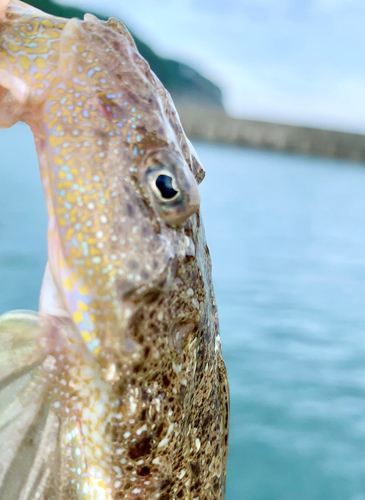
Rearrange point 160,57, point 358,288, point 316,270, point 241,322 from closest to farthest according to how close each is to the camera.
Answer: point 241,322 → point 358,288 → point 316,270 → point 160,57

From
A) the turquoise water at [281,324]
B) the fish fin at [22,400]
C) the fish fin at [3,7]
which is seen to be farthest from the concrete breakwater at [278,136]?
the fish fin at [22,400]

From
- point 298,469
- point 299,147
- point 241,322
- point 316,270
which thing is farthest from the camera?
point 299,147

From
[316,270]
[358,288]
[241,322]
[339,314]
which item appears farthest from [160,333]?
[316,270]

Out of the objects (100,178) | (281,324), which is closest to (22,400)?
(100,178)

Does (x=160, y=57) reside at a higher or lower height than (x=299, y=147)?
higher

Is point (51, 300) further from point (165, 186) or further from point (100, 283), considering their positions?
point (165, 186)

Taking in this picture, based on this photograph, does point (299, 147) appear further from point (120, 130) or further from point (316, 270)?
point (120, 130)

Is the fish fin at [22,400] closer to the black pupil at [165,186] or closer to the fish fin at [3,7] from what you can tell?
the black pupil at [165,186]
